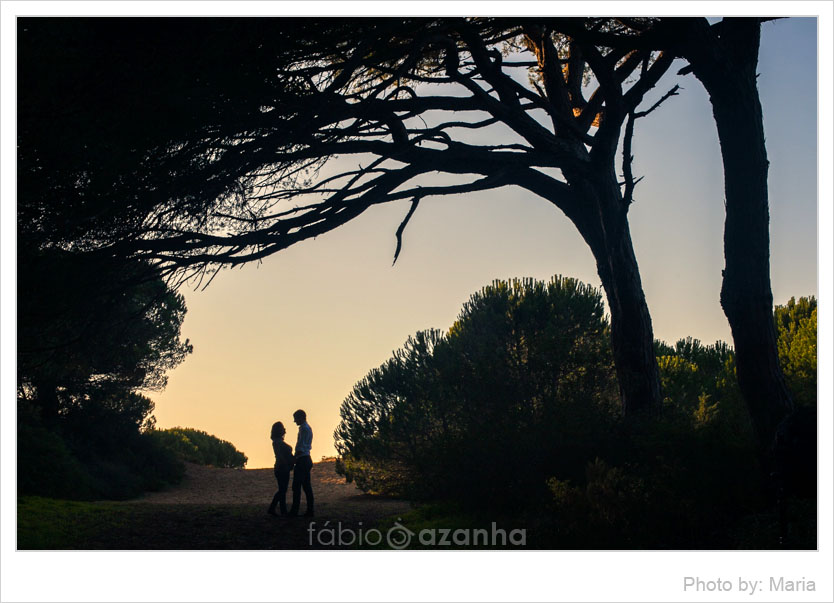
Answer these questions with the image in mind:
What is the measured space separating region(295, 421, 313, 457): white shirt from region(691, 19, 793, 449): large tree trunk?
6.30 m

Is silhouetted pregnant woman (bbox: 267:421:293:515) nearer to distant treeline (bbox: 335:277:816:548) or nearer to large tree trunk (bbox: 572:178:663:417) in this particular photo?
distant treeline (bbox: 335:277:816:548)

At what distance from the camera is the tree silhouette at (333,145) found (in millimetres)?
8562

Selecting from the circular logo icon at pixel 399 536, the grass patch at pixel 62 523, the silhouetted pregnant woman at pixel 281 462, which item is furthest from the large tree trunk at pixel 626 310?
the grass patch at pixel 62 523

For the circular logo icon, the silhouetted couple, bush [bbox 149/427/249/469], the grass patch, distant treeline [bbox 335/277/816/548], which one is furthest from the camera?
bush [bbox 149/427/249/469]

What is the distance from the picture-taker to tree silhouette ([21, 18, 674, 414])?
8562 millimetres

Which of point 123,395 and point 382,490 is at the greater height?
point 123,395

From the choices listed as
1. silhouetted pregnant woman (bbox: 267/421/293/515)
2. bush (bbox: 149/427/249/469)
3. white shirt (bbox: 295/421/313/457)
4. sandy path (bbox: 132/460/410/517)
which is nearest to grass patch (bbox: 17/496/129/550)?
silhouetted pregnant woman (bbox: 267/421/293/515)

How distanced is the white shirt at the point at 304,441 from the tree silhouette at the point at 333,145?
296 cm

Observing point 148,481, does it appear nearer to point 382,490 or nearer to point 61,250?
point 382,490

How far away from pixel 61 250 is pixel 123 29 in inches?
105

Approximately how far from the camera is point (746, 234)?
34.2 ft

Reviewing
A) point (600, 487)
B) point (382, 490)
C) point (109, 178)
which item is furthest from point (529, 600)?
point (382, 490)

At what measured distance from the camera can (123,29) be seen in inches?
328

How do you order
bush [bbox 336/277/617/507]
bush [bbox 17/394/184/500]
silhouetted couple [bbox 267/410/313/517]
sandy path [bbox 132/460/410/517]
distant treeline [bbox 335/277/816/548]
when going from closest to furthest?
distant treeline [bbox 335/277/816/548] < bush [bbox 336/277/617/507] < silhouetted couple [bbox 267/410/313/517] < bush [bbox 17/394/184/500] < sandy path [bbox 132/460/410/517]
